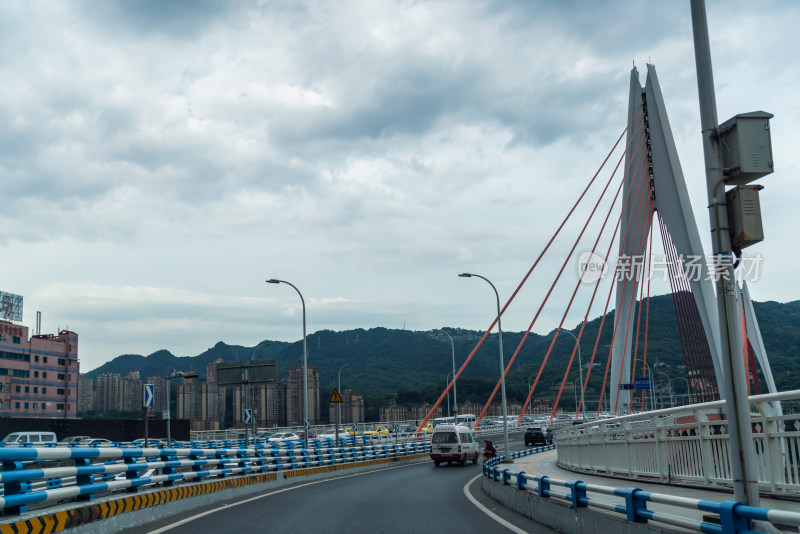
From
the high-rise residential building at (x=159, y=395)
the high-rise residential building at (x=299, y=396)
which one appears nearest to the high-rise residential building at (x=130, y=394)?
the high-rise residential building at (x=159, y=395)

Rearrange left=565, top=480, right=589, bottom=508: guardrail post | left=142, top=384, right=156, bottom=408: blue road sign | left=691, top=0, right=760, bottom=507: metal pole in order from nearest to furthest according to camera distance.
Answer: left=691, top=0, right=760, bottom=507: metal pole
left=565, top=480, right=589, bottom=508: guardrail post
left=142, top=384, right=156, bottom=408: blue road sign

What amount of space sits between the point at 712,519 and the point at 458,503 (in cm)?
967

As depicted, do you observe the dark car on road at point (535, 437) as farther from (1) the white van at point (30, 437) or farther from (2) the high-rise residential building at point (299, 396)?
(2) the high-rise residential building at point (299, 396)

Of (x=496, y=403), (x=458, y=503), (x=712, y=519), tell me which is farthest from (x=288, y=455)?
(x=496, y=403)

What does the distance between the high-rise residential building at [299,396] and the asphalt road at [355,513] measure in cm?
9932

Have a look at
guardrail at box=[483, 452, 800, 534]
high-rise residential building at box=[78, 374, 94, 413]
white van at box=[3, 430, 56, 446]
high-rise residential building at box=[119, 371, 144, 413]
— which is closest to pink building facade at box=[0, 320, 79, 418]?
white van at box=[3, 430, 56, 446]

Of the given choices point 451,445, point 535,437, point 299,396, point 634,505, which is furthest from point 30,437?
point 299,396

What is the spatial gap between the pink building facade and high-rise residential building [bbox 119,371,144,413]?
231 ft

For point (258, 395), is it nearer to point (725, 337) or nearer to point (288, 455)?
point (288, 455)

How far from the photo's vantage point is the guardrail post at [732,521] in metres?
6.11

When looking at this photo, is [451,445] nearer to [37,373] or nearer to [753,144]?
[753,144]

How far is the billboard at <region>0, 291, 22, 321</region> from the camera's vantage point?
97.4 m

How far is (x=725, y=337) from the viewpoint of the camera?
720cm

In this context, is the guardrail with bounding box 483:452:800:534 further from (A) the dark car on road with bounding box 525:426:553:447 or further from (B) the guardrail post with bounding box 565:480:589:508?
(A) the dark car on road with bounding box 525:426:553:447
